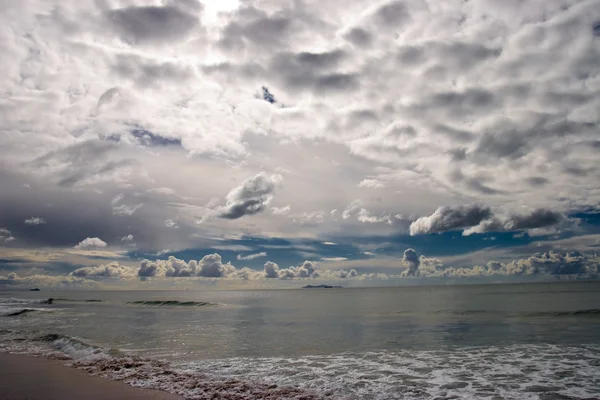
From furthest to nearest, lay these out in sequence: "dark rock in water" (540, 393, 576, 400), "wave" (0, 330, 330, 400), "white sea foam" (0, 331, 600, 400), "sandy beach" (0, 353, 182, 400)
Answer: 1. "white sea foam" (0, 331, 600, 400)
2. "wave" (0, 330, 330, 400)
3. "dark rock in water" (540, 393, 576, 400)
4. "sandy beach" (0, 353, 182, 400)

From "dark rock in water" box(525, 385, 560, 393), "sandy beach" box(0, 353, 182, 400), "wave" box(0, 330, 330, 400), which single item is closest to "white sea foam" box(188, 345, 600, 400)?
"dark rock in water" box(525, 385, 560, 393)

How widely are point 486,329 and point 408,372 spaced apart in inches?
759

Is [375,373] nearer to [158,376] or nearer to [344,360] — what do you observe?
[344,360]

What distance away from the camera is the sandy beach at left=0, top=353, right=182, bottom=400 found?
1256cm

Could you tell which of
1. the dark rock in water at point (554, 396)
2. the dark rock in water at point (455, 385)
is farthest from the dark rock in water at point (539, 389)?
the dark rock in water at point (455, 385)

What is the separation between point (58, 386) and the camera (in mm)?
13930

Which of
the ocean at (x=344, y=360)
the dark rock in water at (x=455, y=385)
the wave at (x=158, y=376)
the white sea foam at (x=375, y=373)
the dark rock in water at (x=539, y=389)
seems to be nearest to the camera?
the wave at (x=158, y=376)

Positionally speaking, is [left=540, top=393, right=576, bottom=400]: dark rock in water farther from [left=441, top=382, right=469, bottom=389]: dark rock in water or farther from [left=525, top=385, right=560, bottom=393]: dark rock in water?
[left=441, top=382, right=469, bottom=389]: dark rock in water

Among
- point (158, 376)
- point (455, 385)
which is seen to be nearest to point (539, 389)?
point (455, 385)

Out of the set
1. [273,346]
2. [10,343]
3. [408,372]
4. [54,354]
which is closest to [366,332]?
[273,346]

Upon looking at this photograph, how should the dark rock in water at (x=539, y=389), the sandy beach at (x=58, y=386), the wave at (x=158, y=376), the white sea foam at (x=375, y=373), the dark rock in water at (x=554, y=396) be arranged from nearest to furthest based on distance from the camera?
the sandy beach at (x=58, y=386), the dark rock in water at (x=554, y=396), the wave at (x=158, y=376), the white sea foam at (x=375, y=373), the dark rock in water at (x=539, y=389)

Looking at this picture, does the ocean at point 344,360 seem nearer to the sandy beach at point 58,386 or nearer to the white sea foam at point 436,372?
the white sea foam at point 436,372

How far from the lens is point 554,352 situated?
20.7m

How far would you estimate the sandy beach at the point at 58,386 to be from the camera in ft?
41.2
